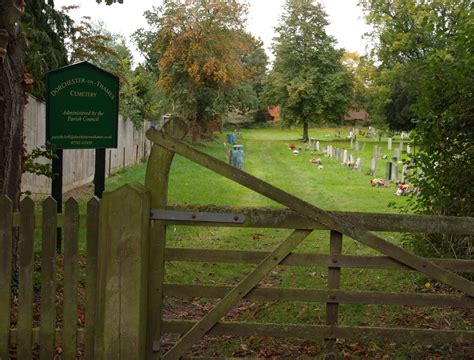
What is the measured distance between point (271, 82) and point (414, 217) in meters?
62.7

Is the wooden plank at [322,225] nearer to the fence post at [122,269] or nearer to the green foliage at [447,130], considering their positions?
the fence post at [122,269]

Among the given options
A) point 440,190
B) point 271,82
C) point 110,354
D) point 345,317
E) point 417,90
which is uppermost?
point 271,82

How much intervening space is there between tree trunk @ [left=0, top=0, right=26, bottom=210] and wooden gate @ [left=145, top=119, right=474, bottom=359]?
6.94ft

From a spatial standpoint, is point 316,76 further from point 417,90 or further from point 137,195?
point 137,195

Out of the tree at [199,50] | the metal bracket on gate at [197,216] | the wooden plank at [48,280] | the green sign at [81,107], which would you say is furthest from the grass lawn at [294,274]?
the tree at [199,50]

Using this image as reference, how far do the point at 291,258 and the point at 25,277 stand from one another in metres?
1.83

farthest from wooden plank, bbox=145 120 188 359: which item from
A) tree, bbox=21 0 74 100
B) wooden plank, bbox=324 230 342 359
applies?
tree, bbox=21 0 74 100

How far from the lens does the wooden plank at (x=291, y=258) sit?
415cm

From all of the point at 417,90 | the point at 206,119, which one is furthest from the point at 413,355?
the point at 206,119

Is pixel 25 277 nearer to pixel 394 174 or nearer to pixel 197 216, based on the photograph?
pixel 197 216

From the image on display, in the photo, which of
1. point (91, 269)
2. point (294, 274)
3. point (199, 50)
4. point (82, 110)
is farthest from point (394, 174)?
point (199, 50)

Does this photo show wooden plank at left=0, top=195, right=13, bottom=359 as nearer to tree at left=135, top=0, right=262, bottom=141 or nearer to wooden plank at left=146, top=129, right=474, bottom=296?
wooden plank at left=146, top=129, right=474, bottom=296

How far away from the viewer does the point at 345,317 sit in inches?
247

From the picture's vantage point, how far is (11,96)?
5492 millimetres
